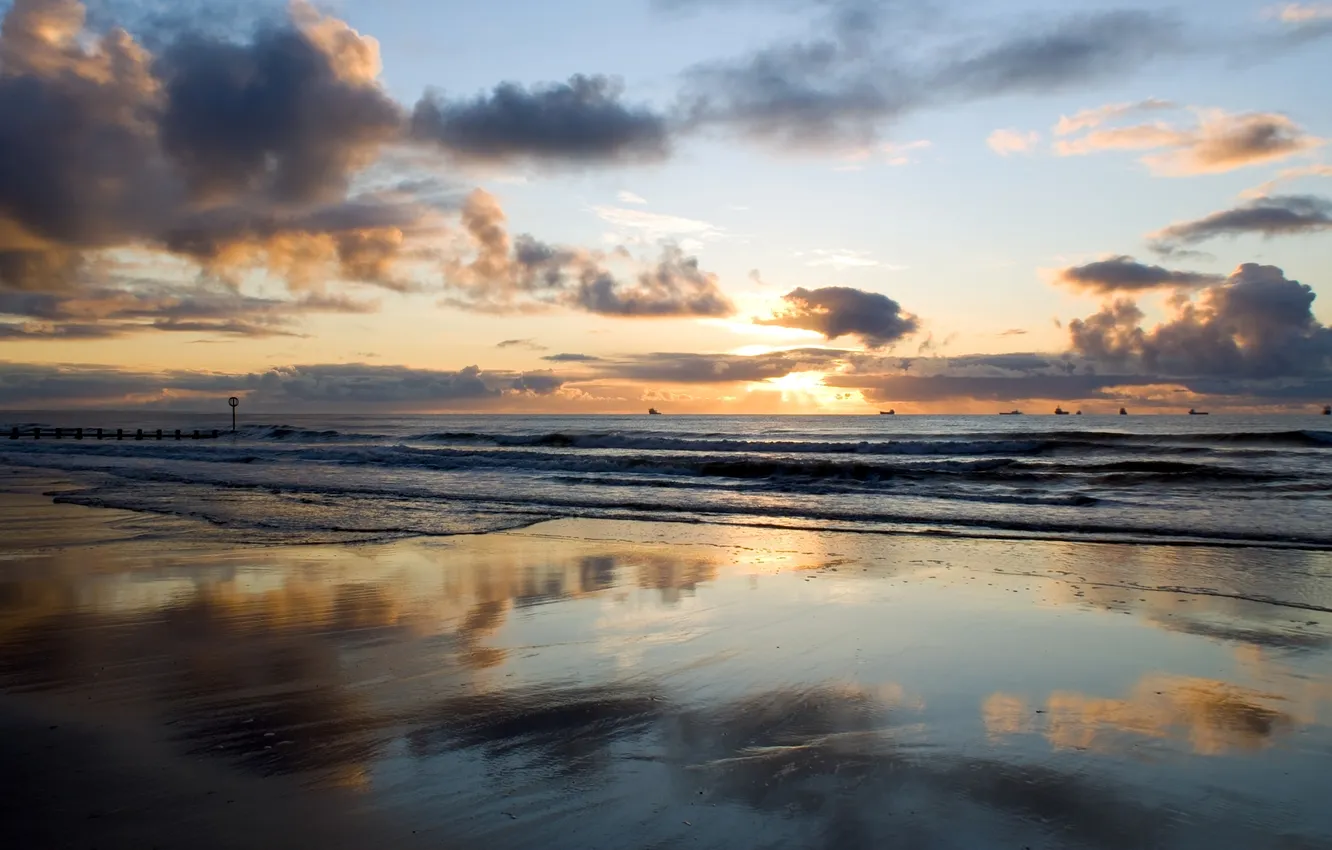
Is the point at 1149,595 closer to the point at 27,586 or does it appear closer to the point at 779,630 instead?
the point at 779,630

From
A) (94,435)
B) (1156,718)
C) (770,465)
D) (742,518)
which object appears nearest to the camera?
(1156,718)

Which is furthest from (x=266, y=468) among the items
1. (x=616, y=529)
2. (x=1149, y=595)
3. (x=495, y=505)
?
(x=1149, y=595)

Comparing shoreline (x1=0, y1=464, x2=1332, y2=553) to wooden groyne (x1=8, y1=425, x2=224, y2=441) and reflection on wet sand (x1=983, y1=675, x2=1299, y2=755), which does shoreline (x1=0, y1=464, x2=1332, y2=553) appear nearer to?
reflection on wet sand (x1=983, y1=675, x2=1299, y2=755)

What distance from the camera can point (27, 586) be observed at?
909 cm

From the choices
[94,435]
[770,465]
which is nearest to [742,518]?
[770,465]

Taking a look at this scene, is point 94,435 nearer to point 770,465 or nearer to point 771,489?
point 770,465

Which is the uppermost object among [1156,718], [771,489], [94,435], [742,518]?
[1156,718]

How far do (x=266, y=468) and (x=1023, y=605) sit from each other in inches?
1207

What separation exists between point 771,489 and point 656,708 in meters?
19.7

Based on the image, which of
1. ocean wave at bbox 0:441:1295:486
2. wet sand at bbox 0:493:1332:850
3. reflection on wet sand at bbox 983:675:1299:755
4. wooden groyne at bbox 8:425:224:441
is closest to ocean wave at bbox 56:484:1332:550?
wet sand at bbox 0:493:1332:850

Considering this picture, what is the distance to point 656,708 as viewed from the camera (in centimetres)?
536

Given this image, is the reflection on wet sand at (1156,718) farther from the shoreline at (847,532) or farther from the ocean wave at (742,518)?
the ocean wave at (742,518)

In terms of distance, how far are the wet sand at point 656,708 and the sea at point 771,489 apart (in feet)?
17.3

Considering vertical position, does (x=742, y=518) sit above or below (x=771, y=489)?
above
